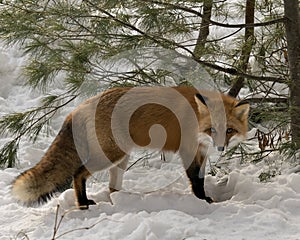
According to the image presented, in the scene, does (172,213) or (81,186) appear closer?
(172,213)

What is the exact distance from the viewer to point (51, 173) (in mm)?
3979

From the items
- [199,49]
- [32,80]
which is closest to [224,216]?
[199,49]

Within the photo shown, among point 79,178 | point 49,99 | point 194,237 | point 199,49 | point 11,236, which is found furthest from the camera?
point 49,99

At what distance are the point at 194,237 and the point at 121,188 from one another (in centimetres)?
167

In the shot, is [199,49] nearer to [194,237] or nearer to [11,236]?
[194,237]

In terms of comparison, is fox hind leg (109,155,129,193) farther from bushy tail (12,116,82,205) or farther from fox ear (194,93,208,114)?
fox ear (194,93,208,114)

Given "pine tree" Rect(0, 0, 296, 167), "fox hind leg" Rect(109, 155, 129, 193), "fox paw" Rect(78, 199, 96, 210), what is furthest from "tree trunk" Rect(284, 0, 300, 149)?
"fox paw" Rect(78, 199, 96, 210)

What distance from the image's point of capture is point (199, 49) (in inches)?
191

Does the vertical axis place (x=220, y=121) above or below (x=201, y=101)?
below

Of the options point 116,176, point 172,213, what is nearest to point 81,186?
point 116,176

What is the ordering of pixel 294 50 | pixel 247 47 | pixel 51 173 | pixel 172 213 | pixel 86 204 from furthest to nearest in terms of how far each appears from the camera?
pixel 247 47 → pixel 294 50 → pixel 86 204 → pixel 51 173 → pixel 172 213

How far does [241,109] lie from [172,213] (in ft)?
3.93

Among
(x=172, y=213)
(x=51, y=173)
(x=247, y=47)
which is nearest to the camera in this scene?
(x=172, y=213)

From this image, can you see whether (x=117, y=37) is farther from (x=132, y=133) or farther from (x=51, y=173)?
(x=51, y=173)
